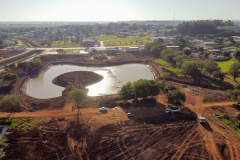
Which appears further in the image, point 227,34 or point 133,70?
point 227,34

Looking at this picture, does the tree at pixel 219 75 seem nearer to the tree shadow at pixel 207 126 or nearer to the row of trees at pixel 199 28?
the tree shadow at pixel 207 126

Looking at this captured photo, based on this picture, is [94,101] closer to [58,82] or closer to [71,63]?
[58,82]

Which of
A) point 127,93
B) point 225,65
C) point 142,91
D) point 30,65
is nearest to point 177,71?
point 225,65

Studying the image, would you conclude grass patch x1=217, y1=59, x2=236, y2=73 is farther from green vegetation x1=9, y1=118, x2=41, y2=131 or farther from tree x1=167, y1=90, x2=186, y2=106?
green vegetation x1=9, y1=118, x2=41, y2=131

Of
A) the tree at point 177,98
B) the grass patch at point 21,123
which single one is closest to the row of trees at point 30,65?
the grass patch at point 21,123

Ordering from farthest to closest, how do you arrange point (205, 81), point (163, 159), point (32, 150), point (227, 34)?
point (227, 34), point (205, 81), point (32, 150), point (163, 159)

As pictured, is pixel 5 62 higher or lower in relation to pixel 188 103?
higher

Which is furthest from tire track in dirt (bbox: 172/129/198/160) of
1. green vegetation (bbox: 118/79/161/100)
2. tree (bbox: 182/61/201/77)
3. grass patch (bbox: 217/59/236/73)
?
grass patch (bbox: 217/59/236/73)

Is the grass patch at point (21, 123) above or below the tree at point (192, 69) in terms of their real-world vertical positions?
below

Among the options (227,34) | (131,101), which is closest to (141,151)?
(131,101)
